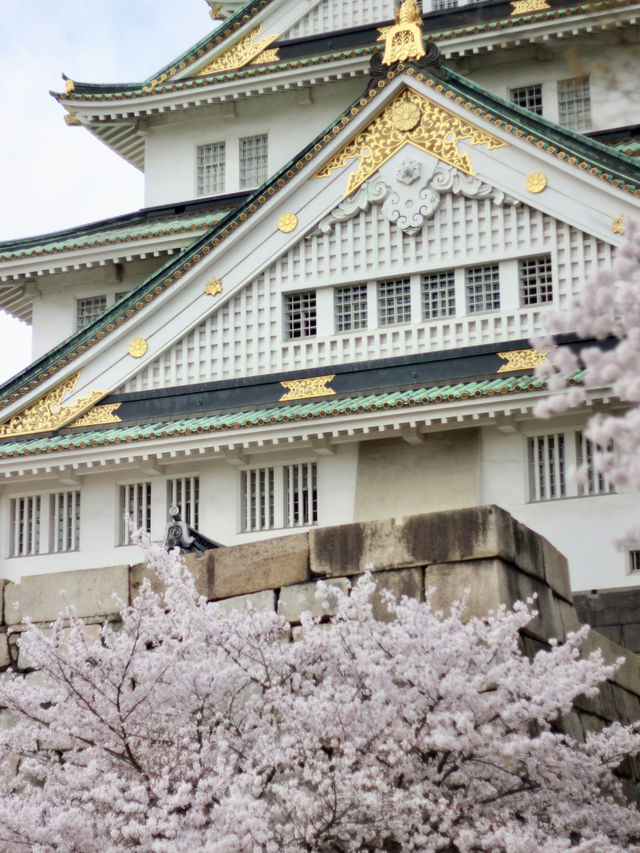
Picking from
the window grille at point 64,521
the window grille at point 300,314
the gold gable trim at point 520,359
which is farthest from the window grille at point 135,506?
the gold gable trim at point 520,359

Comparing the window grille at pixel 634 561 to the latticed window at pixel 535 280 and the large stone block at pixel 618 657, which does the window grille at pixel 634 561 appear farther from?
the latticed window at pixel 535 280

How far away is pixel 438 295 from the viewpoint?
77.1 feet

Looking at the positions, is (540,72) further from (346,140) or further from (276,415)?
(276,415)

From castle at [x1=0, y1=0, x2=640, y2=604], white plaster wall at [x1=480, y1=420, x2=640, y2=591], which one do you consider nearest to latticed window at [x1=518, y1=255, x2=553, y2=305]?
castle at [x1=0, y1=0, x2=640, y2=604]

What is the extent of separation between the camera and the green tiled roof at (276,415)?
70.9ft

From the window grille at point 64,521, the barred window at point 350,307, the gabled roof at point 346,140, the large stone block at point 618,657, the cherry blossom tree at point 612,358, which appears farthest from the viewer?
the window grille at point 64,521

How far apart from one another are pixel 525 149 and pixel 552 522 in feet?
18.2

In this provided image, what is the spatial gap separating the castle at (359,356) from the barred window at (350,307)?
0.10ft

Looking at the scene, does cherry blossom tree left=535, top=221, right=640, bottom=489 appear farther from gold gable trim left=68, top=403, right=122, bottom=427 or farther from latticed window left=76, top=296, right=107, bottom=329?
latticed window left=76, top=296, right=107, bottom=329

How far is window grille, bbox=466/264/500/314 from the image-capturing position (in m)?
23.1

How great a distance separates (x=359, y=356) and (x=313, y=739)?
38.3 feet

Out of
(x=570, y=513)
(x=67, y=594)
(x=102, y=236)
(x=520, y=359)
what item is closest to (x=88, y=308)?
(x=102, y=236)

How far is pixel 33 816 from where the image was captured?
12.3 metres

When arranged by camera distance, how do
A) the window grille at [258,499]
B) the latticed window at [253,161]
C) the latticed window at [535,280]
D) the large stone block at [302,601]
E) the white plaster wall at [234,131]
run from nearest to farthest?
the large stone block at [302,601]
the latticed window at [535,280]
the window grille at [258,499]
the white plaster wall at [234,131]
the latticed window at [253,161]
